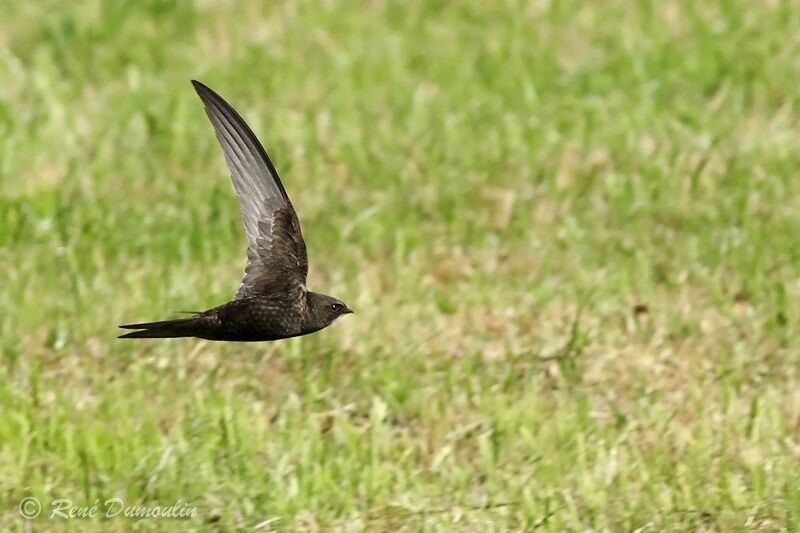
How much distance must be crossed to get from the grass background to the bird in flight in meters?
0.67

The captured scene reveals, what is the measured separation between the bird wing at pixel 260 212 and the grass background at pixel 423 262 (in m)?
0.72

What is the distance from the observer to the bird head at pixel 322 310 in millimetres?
5188

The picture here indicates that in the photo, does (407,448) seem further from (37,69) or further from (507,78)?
(37,69)

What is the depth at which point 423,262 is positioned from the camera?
7.27 metres

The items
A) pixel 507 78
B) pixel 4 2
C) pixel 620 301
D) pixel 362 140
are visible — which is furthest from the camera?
pixel 4 2

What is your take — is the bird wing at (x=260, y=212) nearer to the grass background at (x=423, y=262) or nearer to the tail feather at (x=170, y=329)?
the tail feather at (x=170, y=329)

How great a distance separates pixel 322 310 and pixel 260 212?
0.48 m

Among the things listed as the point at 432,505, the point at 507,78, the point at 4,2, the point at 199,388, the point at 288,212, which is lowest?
the point at 432,505

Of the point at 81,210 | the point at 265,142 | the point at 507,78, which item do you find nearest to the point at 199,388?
the point at 81,210

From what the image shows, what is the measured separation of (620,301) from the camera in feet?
22.7

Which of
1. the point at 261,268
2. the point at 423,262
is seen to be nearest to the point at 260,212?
the point at 261,268

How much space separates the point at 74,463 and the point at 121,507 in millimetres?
309

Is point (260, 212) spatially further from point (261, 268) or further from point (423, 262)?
point (423, 262)

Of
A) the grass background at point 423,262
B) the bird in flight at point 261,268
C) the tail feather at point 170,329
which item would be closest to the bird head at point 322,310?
the bird in flight at point 261,268
